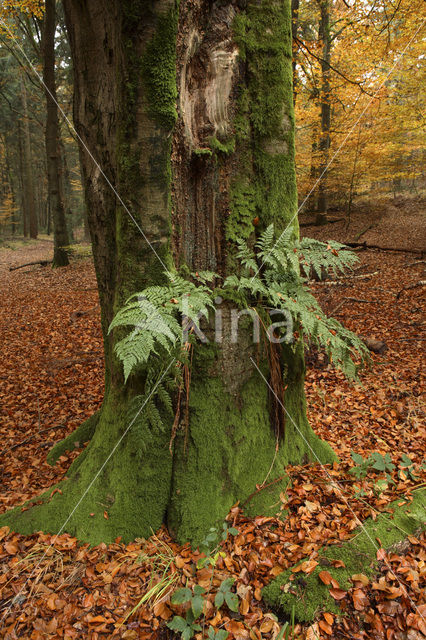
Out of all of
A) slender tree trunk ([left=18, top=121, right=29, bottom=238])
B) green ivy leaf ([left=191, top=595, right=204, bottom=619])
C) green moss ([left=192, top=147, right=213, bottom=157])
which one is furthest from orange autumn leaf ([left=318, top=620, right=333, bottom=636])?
slender tree trunk ([left=18, top=121, right=29, bottom=238])

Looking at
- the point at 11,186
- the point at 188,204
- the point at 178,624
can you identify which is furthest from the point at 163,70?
the point at 11,186

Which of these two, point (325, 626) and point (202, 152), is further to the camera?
point (202, 152)

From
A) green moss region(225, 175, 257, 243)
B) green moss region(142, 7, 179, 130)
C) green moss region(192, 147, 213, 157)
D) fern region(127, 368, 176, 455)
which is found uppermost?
green moss region(142, 7, 179, 130)

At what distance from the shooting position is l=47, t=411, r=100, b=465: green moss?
354cm

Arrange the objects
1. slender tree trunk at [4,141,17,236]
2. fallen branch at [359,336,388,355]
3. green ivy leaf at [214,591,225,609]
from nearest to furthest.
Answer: green ivy leaf at [214,591,225,609] < fallen branch at [359,336,388,355] < slender tree trunk at [4,141,17,236]

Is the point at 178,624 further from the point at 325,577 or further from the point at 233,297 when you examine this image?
the point at 233,297

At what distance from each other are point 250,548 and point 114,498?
1.02 metres

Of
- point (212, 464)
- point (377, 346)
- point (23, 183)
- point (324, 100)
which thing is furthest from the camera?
point (23, 183)

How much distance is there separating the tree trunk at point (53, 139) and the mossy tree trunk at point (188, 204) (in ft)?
30.7

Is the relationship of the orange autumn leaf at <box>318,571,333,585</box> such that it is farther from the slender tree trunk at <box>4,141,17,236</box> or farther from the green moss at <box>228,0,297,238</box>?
the slender tree trunk at <box>4,141,17,236</box>

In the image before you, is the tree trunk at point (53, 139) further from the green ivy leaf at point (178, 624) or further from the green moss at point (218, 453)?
the green ivy leaf at point (178, 624)

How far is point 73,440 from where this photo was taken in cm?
363

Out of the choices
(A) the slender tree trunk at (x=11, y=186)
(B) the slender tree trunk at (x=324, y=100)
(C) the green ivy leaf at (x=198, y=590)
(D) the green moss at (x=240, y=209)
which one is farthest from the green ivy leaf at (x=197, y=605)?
(A) the slender tree trunk at (x=11, y=186)

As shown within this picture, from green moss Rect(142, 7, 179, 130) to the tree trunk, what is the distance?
9.59 meters
